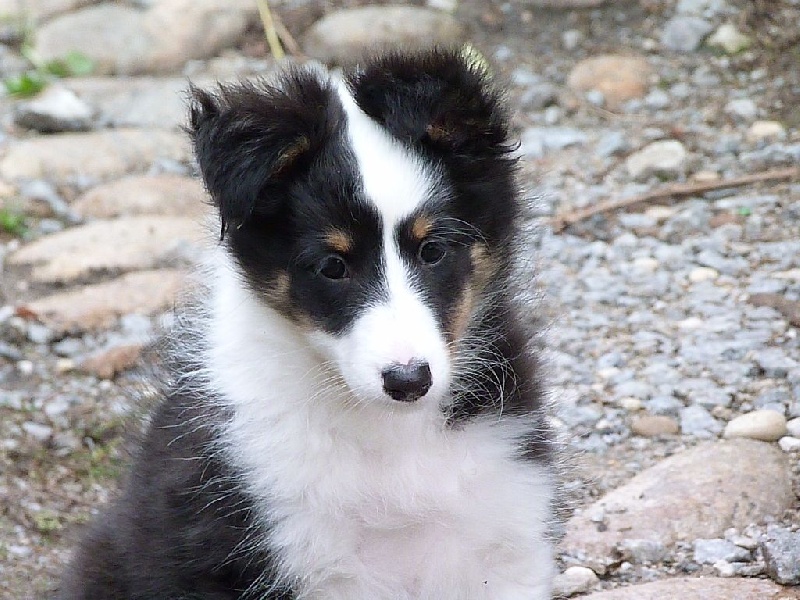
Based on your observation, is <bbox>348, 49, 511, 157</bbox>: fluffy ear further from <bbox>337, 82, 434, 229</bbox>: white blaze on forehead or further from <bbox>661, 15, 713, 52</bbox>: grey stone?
<bbox>661, 15, 713, 52</bbox>: grey stone

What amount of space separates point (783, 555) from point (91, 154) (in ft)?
13.9

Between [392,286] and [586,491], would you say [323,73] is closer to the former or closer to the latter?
[392,286]

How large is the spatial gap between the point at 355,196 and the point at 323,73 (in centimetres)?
A: 47

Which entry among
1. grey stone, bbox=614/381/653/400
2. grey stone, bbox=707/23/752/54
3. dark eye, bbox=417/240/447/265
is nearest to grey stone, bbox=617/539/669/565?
grey stone, bbox=614/381/653/400

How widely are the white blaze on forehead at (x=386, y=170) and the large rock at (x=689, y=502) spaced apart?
4.25 ft

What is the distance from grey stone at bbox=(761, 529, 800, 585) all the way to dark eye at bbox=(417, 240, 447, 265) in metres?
1.19

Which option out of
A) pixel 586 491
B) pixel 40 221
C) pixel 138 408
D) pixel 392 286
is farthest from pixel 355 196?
pixel 40 221

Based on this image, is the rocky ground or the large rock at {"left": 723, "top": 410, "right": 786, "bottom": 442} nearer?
the rocky ground

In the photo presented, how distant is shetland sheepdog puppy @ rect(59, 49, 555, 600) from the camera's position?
8.73ft

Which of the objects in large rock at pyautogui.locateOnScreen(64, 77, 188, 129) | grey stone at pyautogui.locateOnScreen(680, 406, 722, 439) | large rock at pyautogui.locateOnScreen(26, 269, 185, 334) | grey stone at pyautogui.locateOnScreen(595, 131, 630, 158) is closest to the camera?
grey stone at pyautogui.locateOnScreen(680, 406, 722, 439)

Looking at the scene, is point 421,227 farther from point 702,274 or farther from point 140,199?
point 140,199

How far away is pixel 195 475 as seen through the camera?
2916 millimetres

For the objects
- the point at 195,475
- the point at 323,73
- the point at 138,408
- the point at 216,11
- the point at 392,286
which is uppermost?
the point at 323,73

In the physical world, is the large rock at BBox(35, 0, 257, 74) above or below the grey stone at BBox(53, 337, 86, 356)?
below
